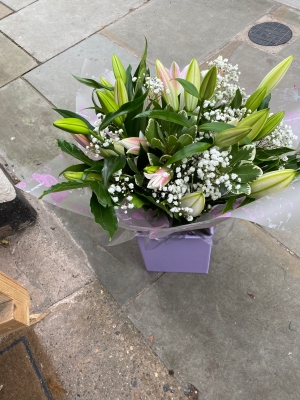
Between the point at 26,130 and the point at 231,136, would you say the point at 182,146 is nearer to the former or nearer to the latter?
the point at 231,136

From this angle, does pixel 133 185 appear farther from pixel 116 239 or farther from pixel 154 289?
pixel 154 289

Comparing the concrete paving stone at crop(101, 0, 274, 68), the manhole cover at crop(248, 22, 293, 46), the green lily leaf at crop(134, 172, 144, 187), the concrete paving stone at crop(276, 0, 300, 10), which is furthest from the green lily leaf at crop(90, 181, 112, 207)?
the concrete paving stone at crop(276, 0, 300, 10)

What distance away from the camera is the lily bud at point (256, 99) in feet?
3.30

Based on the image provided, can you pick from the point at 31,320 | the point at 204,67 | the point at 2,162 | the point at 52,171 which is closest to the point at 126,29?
the point at 204,67

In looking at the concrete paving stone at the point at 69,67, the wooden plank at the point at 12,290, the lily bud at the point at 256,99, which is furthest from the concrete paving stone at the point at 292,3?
the wooden plank at the point at 12,290

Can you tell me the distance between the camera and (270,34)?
2.94 metres

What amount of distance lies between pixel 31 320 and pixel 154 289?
66 centimetres

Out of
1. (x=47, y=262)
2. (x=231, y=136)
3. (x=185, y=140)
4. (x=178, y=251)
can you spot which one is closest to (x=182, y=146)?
(x=185, y=140)

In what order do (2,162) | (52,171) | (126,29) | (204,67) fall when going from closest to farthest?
(52,171) < (2,162) < (204,67) < (126,29)

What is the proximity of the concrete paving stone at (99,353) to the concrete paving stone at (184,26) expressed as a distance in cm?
203

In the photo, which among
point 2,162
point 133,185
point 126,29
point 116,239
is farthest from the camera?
point 126,29

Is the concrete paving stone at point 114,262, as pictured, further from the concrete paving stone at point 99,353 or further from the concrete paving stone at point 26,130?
the concrete paving stone at point 26,130

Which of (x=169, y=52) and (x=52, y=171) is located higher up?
(x=52, y=171)

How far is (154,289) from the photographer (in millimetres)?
1866
